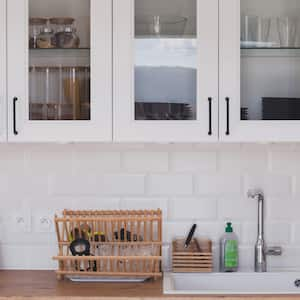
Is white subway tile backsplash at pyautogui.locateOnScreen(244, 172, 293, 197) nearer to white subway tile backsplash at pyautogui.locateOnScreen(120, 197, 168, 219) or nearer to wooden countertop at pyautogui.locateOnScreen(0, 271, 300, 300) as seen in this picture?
white subway tile backsplash at pyautogui.locateOnScreen(120, 197, 168, 219)

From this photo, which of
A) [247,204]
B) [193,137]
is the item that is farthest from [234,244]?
[193,137]

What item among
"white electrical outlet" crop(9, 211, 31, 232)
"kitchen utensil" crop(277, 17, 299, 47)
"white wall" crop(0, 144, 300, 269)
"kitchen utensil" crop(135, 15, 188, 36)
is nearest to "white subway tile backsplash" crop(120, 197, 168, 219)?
"white wall" crop(0, 144, 300, 269)

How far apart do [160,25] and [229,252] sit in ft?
3.13

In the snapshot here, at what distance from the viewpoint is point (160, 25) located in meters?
2.52

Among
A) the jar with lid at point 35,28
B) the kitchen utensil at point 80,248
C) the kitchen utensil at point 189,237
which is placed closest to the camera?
the jar with lid at point 35,28

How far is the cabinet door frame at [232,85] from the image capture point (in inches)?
96.7

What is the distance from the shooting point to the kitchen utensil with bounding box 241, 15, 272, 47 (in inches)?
98.0

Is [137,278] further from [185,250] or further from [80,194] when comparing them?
[80,194]

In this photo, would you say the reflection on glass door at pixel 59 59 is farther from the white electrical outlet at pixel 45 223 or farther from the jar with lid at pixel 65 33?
the white electrical outlet at pixel 45 223

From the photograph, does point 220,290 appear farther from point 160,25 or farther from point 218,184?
point 160,25

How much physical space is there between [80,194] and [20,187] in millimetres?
254

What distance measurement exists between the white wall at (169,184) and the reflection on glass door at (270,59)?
34cm

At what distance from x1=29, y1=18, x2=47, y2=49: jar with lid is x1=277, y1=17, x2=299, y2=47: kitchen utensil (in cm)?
89

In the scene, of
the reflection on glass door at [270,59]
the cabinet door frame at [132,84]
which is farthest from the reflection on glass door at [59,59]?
the reflection on glass door at [270,59]
